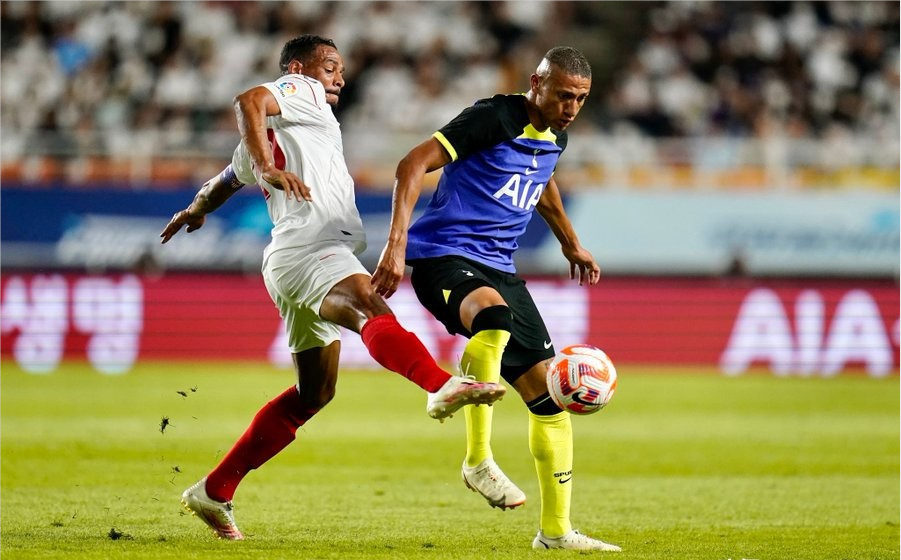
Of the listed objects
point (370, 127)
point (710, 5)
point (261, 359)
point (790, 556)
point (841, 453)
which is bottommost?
point (261, 359)

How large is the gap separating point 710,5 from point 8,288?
11393mm

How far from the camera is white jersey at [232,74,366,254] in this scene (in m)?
6.16

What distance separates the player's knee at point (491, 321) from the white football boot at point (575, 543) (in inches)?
40.8

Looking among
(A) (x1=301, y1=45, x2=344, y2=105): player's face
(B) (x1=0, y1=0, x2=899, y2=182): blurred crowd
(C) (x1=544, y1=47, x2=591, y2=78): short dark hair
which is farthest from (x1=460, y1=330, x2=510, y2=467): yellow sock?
(B) (x1=0, y1=0, x2=899, y2=182): blurred crowd

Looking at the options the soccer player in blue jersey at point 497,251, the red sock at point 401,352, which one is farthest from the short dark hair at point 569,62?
the red sock at point 401,352

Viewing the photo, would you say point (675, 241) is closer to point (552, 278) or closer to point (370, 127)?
point (552, 278)

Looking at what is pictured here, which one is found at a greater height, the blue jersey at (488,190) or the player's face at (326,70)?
the player's face at (326,70)

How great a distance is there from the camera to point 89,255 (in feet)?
58.6

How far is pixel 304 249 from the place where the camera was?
6.12 m

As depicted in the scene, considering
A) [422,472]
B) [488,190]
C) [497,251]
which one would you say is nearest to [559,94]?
[488,190]

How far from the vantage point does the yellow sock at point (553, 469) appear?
610cm

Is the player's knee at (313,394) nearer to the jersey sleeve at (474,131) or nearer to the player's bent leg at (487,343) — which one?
the player's bent leg at (487,343)

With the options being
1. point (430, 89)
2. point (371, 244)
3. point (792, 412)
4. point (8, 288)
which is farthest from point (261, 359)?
point (792, 412)

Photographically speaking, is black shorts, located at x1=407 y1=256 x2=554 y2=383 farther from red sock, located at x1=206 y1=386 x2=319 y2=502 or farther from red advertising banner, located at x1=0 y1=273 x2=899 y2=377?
red advertising banner, located at x1=0 y1=273 x2=899 y2=377
